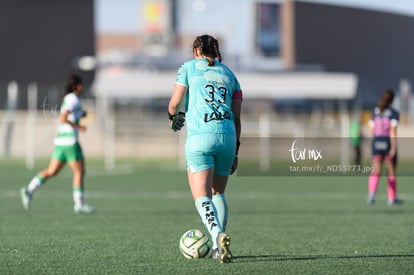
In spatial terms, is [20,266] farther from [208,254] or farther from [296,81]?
[296,81]

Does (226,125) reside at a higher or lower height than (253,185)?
higher

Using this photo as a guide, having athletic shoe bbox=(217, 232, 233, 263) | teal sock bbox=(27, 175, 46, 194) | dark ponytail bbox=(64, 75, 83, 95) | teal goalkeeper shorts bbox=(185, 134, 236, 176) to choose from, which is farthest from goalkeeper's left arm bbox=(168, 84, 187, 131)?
teal sock bbox=(27, 175, 46, 194)

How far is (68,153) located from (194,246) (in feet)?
22.9

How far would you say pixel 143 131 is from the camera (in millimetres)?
50156

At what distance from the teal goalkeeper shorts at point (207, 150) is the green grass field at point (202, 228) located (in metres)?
0.96

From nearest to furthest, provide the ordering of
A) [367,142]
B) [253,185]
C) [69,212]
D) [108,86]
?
[69,212], [253,185], [367,142], [108,86]

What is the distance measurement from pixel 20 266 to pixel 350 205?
1101cm

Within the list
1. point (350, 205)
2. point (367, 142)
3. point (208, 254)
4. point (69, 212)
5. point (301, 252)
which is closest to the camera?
point (208, 254)

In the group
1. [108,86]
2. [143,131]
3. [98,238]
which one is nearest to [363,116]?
[143,131]

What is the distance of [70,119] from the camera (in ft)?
56.0

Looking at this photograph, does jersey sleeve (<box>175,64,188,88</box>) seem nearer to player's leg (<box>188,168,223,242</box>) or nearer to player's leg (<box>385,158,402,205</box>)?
player's leg (<box>188,168,223,242</box>)

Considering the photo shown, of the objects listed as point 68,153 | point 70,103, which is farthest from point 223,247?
point 68,153

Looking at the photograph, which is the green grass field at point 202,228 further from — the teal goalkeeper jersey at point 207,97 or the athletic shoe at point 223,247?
the teal goalkeeper jersey at point 207,97

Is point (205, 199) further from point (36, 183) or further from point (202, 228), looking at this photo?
point (36, 183)
